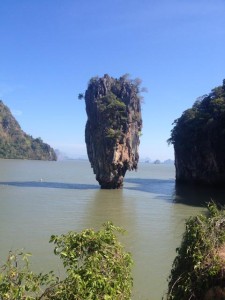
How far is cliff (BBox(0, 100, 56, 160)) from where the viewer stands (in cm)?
13138

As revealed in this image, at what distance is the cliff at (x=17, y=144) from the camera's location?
5172 inches

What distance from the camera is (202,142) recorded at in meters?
40.7

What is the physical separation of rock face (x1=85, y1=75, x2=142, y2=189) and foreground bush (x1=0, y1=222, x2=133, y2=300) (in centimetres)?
2872

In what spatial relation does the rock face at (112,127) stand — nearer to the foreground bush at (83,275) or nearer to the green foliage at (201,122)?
the green foliage at (201,122)

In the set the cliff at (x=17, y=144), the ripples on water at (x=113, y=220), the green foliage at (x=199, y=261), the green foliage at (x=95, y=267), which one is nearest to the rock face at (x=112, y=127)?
the ripples on water at (x=113, y=220)

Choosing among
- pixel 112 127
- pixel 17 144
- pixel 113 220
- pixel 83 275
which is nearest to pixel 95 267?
pixel 83 275

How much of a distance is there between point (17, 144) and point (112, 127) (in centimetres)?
11060

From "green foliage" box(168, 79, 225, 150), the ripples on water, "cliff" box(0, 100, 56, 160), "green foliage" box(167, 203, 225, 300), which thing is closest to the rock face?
the ripples on water

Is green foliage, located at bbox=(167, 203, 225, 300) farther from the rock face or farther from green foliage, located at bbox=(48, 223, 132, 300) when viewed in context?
the rock face

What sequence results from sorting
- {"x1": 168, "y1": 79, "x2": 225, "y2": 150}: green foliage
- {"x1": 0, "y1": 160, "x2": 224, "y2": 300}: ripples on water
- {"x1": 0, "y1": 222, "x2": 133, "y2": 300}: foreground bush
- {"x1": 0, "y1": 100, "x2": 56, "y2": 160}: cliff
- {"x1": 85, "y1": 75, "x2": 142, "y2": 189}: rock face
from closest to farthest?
{"x1": 0, "y1": 222, "x2": 133, "y2": 300}: foreground bush
{"x1": 0, "y1": 160, "x2": 224, "y2": 300}: ripples on water
{"x1": 85, "y1": 75, "x2": 142, "y2": 189}: rock face
{"x1": 168, "y1": 79, "x2": 225, "y2": 150}: green foliage
{"x1": 0, "y1": 100, "x2": 56, "y2": 160}: cliff

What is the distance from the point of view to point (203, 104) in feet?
143

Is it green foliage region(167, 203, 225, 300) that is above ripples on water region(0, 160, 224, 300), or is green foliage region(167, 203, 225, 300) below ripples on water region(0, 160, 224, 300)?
above

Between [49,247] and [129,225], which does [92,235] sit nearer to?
[49,247]

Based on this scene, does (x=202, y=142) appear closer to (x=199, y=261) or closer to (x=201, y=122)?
(x=201, y=122)
